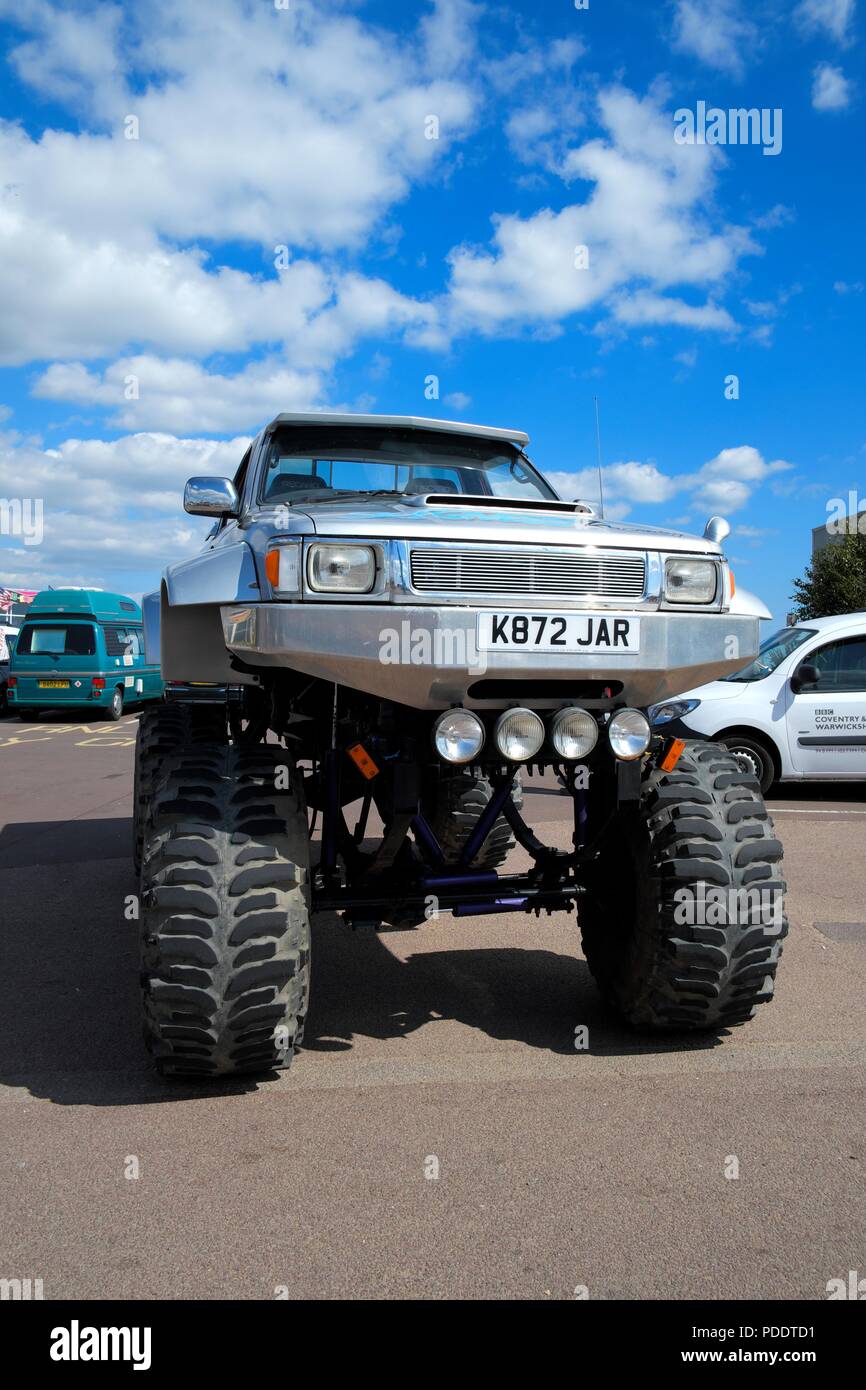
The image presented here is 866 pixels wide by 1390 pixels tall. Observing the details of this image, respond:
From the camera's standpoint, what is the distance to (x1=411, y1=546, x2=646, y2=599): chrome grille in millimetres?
3260

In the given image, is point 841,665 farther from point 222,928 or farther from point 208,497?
point 222,928

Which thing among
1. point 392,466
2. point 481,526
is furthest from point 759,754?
point 481,526

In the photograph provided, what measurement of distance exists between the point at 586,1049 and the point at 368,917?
976mm

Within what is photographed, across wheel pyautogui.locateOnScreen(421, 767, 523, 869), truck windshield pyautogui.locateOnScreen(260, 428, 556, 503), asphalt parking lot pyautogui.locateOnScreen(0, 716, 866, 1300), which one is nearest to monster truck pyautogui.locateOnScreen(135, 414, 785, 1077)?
asphalt parking lot pyautogui.locateOnScreen(0, 716, 866, 1300)

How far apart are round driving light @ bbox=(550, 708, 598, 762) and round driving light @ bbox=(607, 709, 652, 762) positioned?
0.08 m

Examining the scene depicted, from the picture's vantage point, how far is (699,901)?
3.59 metres

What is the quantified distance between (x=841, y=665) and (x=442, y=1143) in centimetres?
835

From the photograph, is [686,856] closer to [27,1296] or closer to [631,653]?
[631,653]

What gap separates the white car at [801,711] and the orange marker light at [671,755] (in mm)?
6360

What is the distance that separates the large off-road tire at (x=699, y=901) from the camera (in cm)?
360

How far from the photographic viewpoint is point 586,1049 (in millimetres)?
3867

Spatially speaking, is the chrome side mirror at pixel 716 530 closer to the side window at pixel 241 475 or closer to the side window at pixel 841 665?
the side window at pixel 241 475

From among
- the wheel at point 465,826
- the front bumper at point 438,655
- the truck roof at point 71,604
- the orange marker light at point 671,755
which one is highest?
the truck roof at point 71,604

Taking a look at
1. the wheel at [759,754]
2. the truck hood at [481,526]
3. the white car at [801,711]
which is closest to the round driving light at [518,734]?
the truck hood at [481,526]
